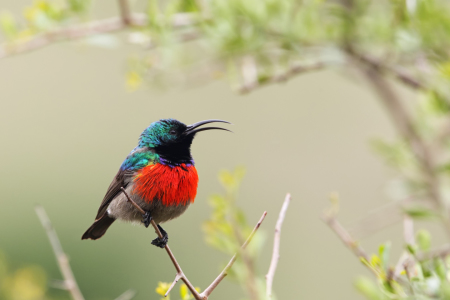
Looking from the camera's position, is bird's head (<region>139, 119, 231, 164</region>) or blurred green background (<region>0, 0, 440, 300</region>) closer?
bird's head (<region>139, 119, 231, 164</region>)

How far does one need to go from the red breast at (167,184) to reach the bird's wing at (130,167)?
8 cm

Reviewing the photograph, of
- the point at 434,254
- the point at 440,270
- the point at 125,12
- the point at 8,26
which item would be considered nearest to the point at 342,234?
the point at 434,254

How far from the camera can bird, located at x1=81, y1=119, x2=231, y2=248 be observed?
9.70 ft

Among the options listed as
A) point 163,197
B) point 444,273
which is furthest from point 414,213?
point 163,197

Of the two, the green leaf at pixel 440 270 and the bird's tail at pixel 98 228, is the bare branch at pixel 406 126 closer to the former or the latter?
the green leaf at pixel 440 270

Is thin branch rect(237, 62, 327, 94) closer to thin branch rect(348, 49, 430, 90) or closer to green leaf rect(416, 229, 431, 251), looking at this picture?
thin branch rect(348, 49, 430, 90)

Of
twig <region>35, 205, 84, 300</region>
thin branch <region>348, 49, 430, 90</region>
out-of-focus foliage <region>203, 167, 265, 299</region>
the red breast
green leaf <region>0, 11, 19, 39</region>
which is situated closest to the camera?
out-of-focus foliage <region>203, 167, 265, 299</region>

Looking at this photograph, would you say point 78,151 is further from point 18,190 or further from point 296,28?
point 296,28

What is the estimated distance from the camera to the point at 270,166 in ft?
37.8

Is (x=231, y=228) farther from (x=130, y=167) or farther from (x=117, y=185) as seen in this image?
(x=117, y=185)

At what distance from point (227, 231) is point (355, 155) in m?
9.55

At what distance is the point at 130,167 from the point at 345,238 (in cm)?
153

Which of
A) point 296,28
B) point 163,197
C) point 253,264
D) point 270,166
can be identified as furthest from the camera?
point 270,166

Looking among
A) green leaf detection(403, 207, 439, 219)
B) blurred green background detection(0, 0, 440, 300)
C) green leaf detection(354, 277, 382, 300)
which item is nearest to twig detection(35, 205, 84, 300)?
green leaf detection(354, 277, 382, 300)
